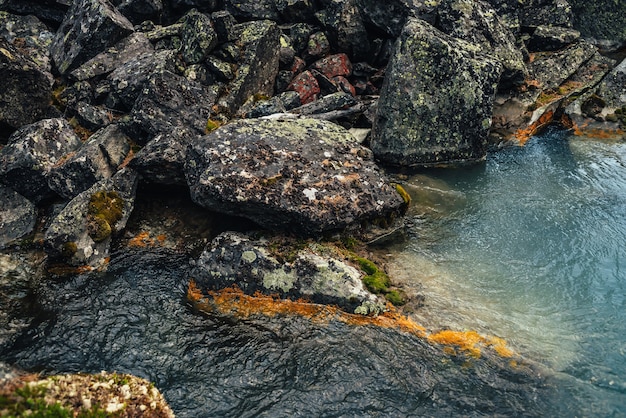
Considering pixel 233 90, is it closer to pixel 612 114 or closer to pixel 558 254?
pixel 558 254

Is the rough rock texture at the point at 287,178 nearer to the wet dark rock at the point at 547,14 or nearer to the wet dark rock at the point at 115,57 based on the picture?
the wet dark rock at the point at 115,57

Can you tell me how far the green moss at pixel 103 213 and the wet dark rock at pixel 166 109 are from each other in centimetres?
256

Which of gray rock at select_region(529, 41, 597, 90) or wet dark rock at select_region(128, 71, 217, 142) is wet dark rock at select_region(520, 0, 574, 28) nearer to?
gray rock at select_region(529, 41, 597, 90)

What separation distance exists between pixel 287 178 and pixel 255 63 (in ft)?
25.4

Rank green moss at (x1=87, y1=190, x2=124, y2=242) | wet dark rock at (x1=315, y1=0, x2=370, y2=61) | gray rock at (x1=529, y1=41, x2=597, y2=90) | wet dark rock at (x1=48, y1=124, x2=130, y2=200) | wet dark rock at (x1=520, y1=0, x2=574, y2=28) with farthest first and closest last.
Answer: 1. wet dark rock at (x1=520, y1=0, x2=574, y2=28)
2. gray rock at (x1=529, y1=41, x2=597, y2=90)
3. wet dark rock at (x1=315, y1=0, x2=370, y2=61)
4. wet dark rock at (x1=48, y1=124, x2=130, y2=200)
5. green moss at (x1=87, y1=190, x2=124, y2=242)

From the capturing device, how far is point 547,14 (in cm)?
2152

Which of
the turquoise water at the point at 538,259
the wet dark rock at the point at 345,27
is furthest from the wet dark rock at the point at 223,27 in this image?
the turquoise water at the point at 538,259

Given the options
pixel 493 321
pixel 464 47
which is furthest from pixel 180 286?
pixel 464 47

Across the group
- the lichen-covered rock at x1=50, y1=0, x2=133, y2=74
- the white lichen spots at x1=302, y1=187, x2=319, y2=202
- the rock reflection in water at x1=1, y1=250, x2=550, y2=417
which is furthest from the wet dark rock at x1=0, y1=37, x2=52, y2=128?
the white lichen spots at x1=302, y1=187, x2=319, y2=202

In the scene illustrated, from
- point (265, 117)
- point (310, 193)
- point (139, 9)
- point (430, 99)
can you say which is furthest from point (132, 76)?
point (430, 99)

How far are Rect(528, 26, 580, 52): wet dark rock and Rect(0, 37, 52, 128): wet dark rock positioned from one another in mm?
19941

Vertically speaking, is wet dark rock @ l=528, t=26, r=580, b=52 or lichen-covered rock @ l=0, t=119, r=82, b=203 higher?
wet dark rock @ l=528, t=26, r=580, b=52

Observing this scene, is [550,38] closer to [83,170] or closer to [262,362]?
[262,362]

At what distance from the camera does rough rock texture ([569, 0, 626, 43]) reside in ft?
70.8
